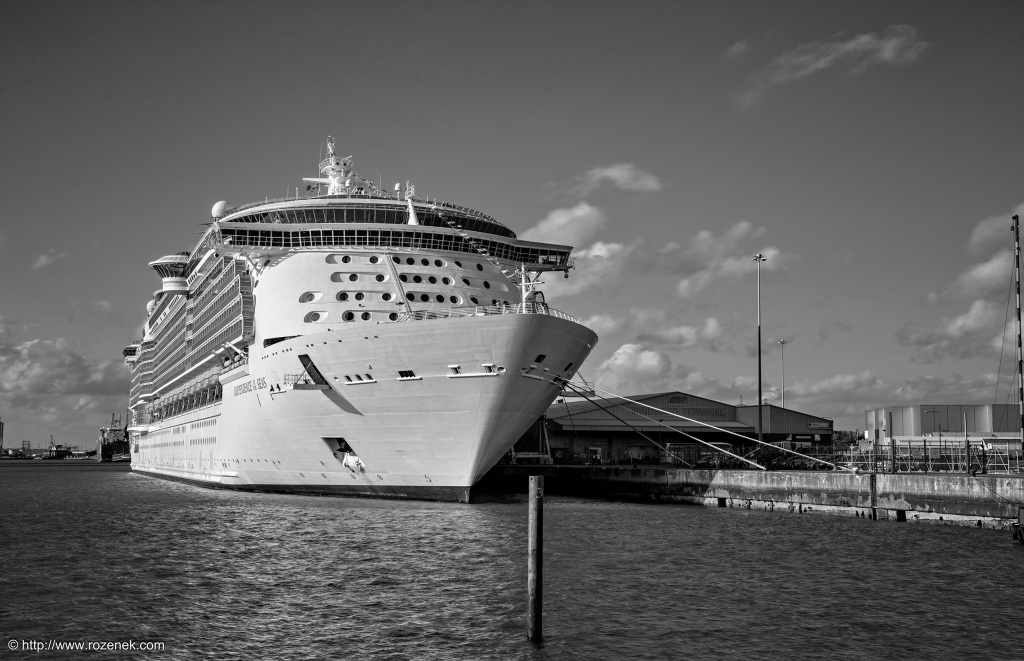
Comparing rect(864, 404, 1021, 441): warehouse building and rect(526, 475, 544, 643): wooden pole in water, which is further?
rect(864, 404, 1021, 441): warehouse building

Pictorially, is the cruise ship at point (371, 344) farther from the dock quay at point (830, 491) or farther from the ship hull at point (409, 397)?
the dock quay at point (830, 491)

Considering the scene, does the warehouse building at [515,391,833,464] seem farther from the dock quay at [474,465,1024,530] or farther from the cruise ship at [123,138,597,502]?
the cruise ship at [123,138,597,502]

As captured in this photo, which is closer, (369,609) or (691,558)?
(369,609)

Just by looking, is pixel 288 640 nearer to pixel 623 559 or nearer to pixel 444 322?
pixel 623 559

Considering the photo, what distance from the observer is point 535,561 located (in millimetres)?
14820

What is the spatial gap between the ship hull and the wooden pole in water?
14.7 meters

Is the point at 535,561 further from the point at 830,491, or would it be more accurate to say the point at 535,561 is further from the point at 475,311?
the point at 830,491

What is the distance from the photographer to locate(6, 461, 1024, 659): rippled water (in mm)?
15578

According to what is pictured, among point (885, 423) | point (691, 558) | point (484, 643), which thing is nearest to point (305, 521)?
point (691, 558)

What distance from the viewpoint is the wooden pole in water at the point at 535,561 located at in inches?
584

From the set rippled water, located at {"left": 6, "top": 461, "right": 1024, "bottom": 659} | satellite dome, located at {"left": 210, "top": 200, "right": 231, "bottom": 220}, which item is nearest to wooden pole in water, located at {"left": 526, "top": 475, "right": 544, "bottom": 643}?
rippled water, located at {"left": 6, "top": 461, "right": 1024, "bottom": 659}

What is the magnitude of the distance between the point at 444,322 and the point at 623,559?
10.1 m

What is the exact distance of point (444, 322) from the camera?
29.7 meters

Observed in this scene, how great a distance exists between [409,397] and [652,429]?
1902 inches
